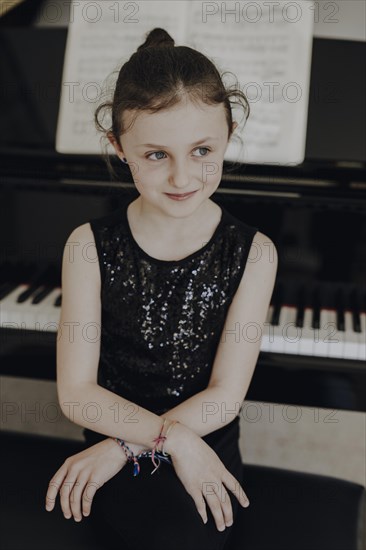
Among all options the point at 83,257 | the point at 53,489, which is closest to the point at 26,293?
the point at 83,257

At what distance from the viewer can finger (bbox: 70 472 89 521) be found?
1136mm

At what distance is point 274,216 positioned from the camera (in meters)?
1.54

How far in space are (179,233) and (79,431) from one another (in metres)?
1.12

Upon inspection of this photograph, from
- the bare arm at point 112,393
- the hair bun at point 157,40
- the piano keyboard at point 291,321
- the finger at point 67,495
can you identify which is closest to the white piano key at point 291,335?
the piano keyboard at point 291,321

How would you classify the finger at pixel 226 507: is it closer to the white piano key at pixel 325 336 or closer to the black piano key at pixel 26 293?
the white piano key at pixel 325 336

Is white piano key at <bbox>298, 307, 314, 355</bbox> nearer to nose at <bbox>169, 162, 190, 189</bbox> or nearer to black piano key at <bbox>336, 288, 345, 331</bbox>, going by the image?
black piano key at <bbox>336, 288, 345, 331</bbox>

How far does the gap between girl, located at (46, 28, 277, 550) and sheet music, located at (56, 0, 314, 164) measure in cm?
30

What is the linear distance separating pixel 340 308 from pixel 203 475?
57 centimetres

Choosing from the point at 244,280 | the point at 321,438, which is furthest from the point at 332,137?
the point at 321,438

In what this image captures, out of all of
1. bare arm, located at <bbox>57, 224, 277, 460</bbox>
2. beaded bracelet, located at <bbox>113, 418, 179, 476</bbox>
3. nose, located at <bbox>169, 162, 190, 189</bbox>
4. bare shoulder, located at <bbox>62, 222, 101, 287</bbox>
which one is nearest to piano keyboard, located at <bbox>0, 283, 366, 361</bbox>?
bare arm, located at <bbox>57, 224, 277, 460</bbox>

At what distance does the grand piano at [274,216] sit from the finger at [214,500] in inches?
13.0

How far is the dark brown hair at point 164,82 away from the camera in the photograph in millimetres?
1095

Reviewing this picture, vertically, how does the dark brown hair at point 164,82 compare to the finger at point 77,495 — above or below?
above

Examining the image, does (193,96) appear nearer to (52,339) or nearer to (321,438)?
(52,339)
